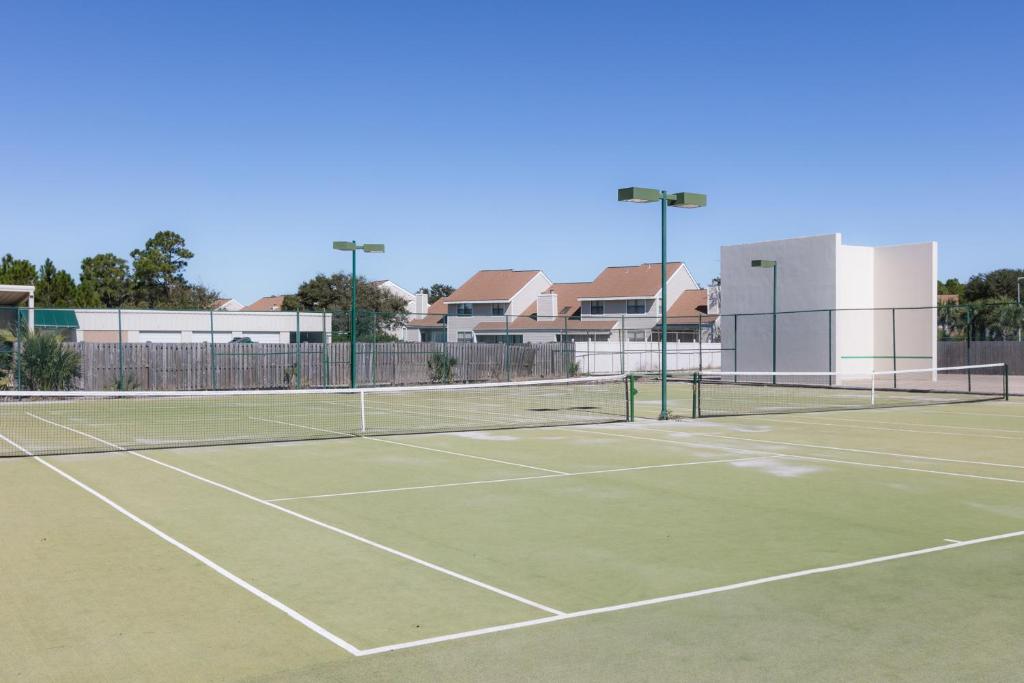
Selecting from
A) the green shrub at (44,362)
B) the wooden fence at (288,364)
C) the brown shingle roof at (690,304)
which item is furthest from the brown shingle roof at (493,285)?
the green shrub at (44,362)

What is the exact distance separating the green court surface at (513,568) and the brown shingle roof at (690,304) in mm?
64826

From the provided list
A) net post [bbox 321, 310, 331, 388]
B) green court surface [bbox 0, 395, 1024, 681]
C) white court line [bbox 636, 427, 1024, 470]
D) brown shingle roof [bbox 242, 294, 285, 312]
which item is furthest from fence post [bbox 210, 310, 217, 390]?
brown shingle roof [bbox 242, 294, 285, 312]

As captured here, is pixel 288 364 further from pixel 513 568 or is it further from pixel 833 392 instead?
pixel 513 568

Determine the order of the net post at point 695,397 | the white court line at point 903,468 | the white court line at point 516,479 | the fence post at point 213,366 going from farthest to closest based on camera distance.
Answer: the fence post at point 213,366
the net post at point 695,397
the white court line at point 903,468
the white court line at point 516,479

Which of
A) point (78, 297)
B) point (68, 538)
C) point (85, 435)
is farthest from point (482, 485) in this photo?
point (78, 297)

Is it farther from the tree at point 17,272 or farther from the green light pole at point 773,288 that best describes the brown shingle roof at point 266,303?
the green light pole at point 773,288

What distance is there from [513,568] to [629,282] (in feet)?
239

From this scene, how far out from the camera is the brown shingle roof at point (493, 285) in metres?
86.1

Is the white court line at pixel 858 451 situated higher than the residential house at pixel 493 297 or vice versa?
the residential house at pixel 493 297

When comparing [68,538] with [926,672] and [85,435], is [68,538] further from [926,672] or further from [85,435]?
[85,435]

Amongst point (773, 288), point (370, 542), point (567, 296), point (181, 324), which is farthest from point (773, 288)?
point (567, 296)

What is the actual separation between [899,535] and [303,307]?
299 feet

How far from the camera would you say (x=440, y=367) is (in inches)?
1644

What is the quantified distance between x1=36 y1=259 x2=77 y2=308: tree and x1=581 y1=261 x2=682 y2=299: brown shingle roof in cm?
3952
